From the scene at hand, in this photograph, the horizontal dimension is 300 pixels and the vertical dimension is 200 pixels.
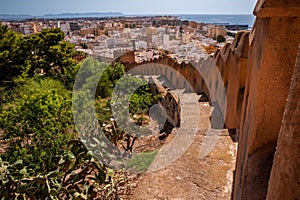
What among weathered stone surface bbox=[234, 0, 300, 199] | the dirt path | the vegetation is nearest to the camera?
weathered stone surface bbox=[234, 0, 300, 199]

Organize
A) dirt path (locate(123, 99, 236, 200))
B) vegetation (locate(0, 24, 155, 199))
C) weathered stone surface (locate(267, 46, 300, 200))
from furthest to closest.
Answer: dirt path (locate(123, 99, 236, 200))
vegetation (locate(0, 24, 155, 199))
weathered stone surface (locate(267, 46, 300, 200))

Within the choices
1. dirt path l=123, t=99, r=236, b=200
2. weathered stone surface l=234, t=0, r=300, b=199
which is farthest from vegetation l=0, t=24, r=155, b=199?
weathered stone surface l=234, t=0, r=300, b=199

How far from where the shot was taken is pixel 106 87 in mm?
10266

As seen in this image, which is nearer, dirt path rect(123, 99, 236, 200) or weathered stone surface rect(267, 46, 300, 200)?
weathered stone surface rect(267, 46, 300, 200)

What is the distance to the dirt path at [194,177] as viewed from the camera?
3176 millimetres

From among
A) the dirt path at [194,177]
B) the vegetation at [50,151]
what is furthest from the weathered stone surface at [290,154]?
the dirt path at [194,177]

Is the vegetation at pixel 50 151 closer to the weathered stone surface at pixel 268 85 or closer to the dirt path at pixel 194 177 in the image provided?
the dirt path at pixel 194 177

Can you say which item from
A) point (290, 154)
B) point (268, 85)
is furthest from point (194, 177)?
point (290, 154)

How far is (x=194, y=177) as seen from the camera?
3412 mm

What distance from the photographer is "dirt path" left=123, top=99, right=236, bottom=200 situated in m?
3.18

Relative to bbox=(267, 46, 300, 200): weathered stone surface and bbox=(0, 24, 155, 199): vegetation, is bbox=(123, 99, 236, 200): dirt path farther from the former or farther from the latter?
bbox=(267, 46, 300, 200): weathered stone surface

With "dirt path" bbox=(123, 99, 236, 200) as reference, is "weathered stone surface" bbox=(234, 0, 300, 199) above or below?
above

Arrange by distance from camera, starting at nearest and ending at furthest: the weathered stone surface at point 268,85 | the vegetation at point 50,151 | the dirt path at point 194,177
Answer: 1. the weathered stone surface at point 268,85
2. the vegetation at point 50,151
3. the dirt path at point 194,177

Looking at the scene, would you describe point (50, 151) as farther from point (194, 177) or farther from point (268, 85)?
point (268, 85)
